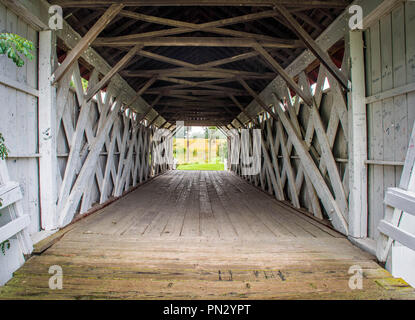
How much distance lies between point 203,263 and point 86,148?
3005mm

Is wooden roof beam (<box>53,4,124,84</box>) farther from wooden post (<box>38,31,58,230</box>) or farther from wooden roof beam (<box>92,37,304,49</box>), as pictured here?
wooden roof beam (<box>92,37,304,49</box>)

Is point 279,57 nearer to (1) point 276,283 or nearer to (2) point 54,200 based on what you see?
(1) point 276,283

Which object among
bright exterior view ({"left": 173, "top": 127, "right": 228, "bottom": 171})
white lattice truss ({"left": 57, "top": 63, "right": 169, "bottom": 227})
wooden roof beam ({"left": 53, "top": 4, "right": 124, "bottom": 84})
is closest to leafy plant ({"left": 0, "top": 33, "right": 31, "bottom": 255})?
wooden roof beam ({"left": 53, "top": 4, "right": 124, "bottom": 84})

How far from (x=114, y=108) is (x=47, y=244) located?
10.9ft

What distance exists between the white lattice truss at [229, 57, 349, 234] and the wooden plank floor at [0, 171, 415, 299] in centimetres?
45

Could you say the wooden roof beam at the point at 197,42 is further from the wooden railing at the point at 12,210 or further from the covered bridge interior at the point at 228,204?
the wooden railing at the point at 12,210

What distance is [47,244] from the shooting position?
2.62 m

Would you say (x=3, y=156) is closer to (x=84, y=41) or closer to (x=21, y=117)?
(x=21, y=117)

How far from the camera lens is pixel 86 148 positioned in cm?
407

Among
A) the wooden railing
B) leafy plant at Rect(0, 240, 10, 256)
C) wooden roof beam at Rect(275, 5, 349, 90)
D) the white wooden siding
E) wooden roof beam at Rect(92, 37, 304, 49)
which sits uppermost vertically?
wooden roof beam at Rect(92, 37, 304, 49)

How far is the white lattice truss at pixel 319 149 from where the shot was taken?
3.18m

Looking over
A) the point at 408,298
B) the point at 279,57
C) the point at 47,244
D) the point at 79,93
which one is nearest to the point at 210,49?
the point at 279,57

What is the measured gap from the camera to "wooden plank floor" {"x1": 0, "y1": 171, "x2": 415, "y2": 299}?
1.88 meters

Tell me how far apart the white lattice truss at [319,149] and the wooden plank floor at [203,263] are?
0.45 m
